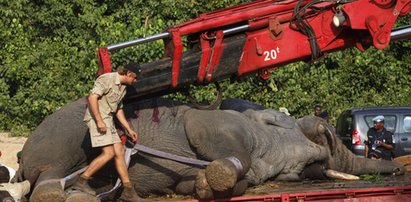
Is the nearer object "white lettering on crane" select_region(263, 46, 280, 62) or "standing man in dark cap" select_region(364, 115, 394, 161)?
"white lettering on crane" select_region(263, 46, 280, 62)

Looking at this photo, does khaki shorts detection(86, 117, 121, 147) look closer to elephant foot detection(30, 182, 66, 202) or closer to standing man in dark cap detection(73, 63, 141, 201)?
standing man in dark cap detection(73, 63, 141, 201)

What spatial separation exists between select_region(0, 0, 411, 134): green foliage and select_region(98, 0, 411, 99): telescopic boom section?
9012 millimetres

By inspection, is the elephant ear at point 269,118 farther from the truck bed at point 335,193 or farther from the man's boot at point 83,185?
the man's boot at point 83,185

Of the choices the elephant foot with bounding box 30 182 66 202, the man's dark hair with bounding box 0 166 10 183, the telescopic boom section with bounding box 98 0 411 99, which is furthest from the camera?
the telescopic boom section with bounding box 98 0 411 99

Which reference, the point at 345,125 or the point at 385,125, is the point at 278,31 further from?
the point at 345,125

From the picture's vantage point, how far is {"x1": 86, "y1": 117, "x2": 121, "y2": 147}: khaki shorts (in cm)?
909

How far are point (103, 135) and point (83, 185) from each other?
0.57 meters

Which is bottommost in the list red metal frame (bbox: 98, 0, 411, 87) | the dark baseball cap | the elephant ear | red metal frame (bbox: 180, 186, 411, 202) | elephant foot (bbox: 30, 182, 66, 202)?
red metal frame (bbox: 180, 186, 411, 202)

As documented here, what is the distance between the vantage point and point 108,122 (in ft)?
30.0

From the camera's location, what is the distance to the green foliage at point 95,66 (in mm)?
20594

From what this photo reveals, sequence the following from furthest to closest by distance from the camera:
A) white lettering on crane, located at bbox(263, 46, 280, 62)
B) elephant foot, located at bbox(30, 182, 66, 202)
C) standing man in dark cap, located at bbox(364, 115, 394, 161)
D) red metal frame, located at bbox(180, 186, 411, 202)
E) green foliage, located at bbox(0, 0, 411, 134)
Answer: green foliage, located at bbox(0, 0, 411, 134)
standing man in dark cap, located at bbox(364, 115, 394, 161)
white lettering on crane, located at bbox(263, 46, 280, 62)
red metal frame, located at bbox(180, 186, 411, 202)
elephant foot, located at bbox(30, 182, 66, 202)

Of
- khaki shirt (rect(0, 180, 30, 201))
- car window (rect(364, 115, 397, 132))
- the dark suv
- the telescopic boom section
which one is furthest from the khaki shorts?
car window (rect(364, 115, 397, 132))

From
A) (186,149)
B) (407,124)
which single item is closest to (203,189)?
(186,149)

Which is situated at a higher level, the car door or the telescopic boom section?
the telescopic boom section
